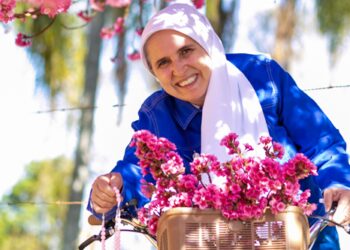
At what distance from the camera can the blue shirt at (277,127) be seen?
349 cm

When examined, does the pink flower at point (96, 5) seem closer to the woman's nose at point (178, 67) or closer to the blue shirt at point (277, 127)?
the blue shirt at point (277, 127)

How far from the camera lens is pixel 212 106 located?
3697mm

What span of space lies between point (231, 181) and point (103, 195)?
560 millimetres

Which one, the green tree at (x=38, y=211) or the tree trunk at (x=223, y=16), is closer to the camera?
the tree trunk at (x=223, y=16)

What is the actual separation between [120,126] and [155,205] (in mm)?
16867

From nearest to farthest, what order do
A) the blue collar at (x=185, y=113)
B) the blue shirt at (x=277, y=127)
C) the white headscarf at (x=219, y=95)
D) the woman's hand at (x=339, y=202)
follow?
the woman's hand at (x=339, y=202), the blue shirt at (x=277, y=127), the white headscarf at (x=219, y=95), the blue collar at (x=185, y=113)

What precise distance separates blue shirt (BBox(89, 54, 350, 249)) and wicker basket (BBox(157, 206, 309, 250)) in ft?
1.45

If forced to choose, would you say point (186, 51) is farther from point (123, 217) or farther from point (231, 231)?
point (231, 231)

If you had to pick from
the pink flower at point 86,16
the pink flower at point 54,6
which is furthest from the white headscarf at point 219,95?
the pink flower at point 86,16

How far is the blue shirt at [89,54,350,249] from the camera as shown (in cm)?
349

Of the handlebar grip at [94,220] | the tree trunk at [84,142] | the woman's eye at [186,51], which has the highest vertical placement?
the tree trunk at [84,142]

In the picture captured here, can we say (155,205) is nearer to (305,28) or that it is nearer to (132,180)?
(132,180)

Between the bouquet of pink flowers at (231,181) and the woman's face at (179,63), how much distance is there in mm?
640

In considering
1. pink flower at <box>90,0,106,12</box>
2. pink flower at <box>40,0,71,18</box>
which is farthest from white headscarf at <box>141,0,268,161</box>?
pink flower at <box>90,0,106,12</box>
